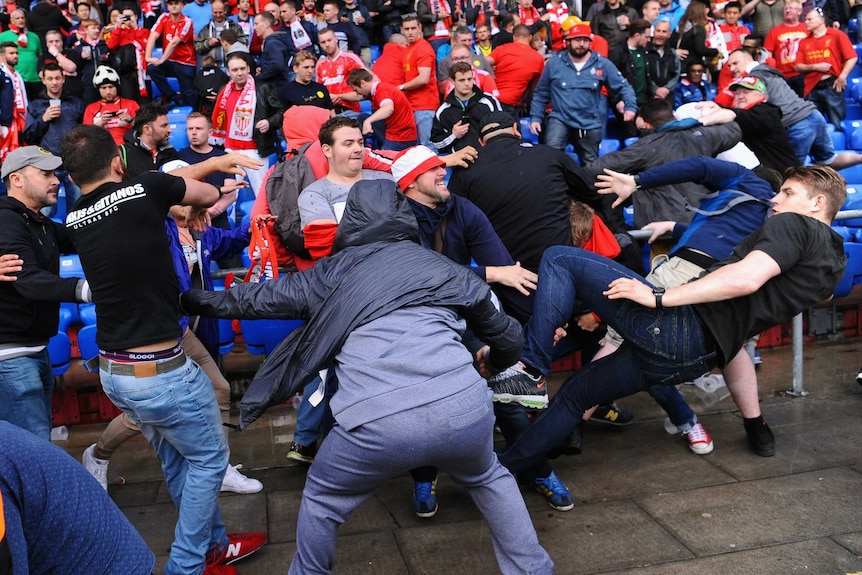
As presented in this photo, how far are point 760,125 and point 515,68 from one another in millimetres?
3745

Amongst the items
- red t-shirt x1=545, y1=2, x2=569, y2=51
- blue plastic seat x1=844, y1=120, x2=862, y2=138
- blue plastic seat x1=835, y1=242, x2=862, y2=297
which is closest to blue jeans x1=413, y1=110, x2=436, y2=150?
red t-shirt x1=545, y1=2, x2=569, y2=51

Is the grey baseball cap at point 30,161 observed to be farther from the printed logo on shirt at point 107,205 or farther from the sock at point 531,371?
the sock at point 531,371

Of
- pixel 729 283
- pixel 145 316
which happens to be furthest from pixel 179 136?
pixel 729 283

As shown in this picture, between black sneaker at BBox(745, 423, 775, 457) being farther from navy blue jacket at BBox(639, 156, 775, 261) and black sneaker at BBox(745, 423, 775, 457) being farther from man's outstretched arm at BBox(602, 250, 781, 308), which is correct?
man's outstretched arm at BBox(602, 250, 781, 308)

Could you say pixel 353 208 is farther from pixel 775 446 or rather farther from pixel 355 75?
pixel 355 75

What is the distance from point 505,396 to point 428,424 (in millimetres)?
1394

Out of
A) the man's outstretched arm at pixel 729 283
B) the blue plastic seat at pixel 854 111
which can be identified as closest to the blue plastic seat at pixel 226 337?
the man's outstretched arm at pixel 729 283

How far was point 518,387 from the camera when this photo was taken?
4.22m

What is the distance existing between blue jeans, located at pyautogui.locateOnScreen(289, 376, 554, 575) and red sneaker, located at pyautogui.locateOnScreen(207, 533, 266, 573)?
0.72 meters

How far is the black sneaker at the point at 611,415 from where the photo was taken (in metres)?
5.26

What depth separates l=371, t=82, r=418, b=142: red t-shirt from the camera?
28.2 feet

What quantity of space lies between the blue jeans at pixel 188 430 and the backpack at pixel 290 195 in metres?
1.32

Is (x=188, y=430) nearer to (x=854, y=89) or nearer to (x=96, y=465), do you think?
(x=96, y=465)

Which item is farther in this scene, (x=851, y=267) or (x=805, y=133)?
(x=805, y=133)
